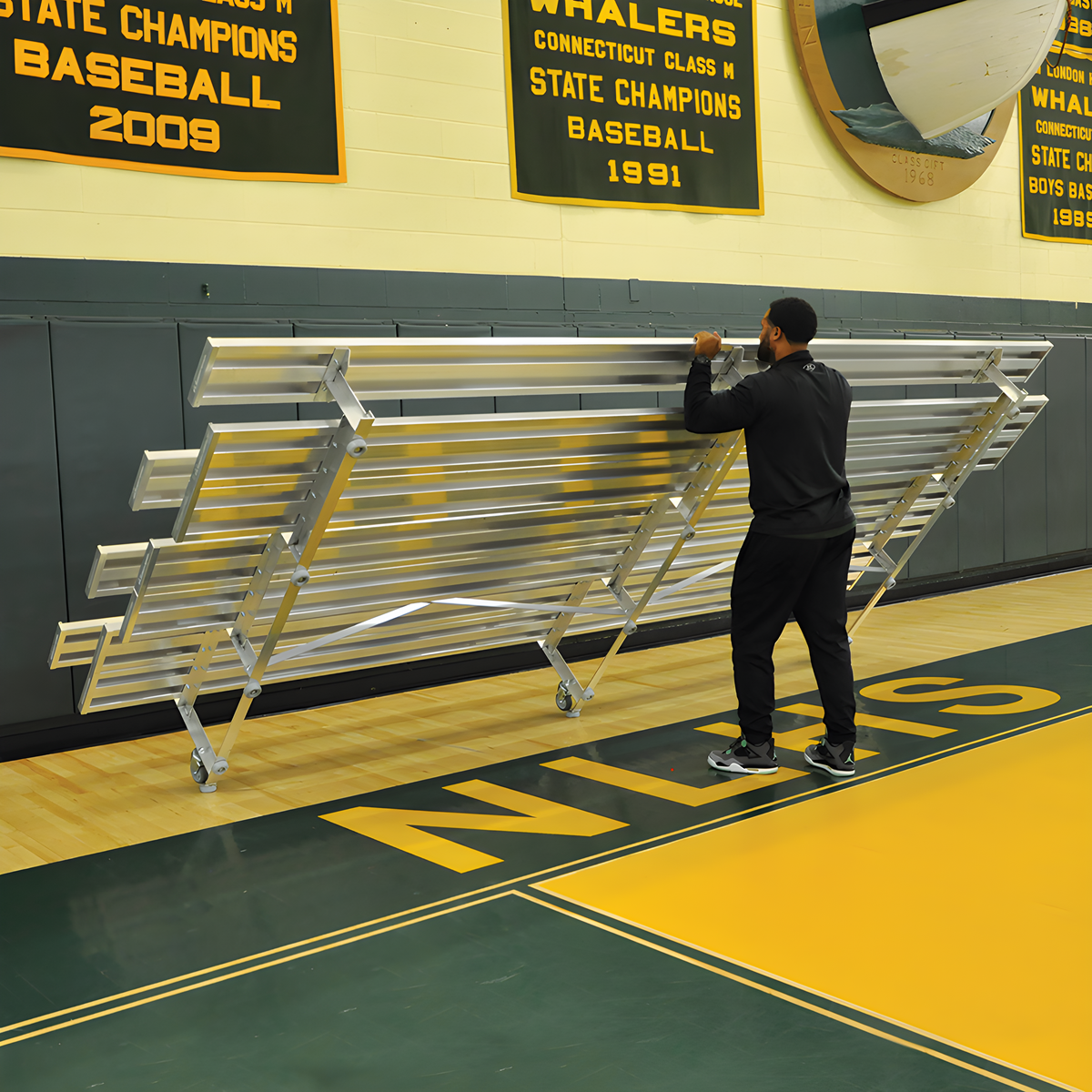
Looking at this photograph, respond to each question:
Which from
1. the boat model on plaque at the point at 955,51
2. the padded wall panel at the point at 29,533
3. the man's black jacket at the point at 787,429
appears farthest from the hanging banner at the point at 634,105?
the man's black jacket at the point at 787,429

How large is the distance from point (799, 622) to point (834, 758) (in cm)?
48

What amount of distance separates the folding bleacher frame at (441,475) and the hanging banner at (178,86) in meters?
2.08

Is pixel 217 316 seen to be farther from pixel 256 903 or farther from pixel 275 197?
pixel 256 903

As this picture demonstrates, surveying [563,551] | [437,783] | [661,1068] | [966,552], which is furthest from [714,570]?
[966,552]

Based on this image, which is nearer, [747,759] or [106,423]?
[747,759]

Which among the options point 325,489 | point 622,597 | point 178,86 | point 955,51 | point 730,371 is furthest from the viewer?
point 955,51

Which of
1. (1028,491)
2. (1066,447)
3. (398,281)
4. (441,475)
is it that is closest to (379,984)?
(441,475)

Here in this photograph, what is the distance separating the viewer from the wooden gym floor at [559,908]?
220 centimetres

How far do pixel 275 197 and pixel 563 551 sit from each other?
236cm

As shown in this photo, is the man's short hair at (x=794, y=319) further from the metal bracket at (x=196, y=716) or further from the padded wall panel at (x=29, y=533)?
the padded wall panel at (x=29, y=533)

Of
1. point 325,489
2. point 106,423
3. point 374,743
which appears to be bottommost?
point 374,743

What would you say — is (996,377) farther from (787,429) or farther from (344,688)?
(344,688)

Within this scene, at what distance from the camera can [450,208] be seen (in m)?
5.96

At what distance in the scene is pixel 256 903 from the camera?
3021 millimetres
